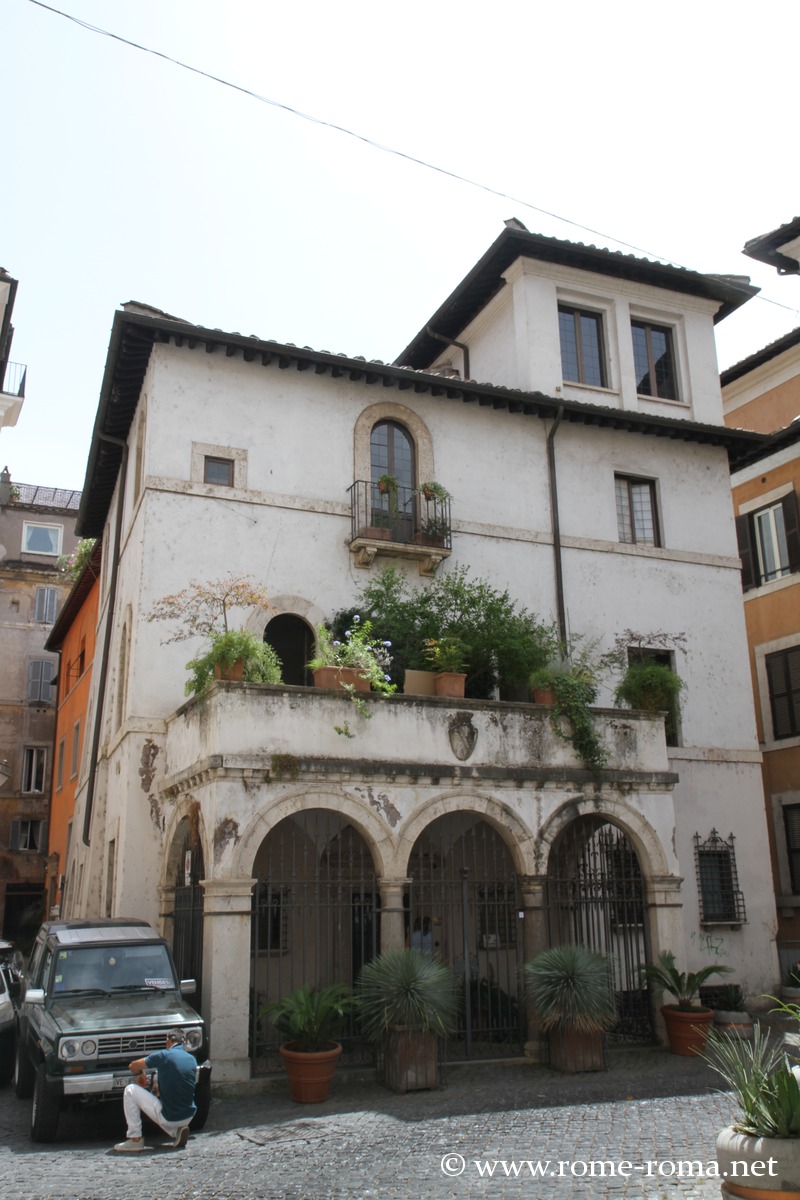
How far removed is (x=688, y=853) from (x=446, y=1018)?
7.76m

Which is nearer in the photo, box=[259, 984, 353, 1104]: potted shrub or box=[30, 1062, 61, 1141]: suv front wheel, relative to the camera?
box=[30, 1062, 61, 1141]: suv front wheel

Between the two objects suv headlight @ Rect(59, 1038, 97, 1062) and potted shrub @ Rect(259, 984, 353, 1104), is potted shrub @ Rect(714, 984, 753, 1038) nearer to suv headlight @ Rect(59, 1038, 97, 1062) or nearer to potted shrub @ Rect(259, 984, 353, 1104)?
potted shrub @ Rect(259, 984, 353, 1104)

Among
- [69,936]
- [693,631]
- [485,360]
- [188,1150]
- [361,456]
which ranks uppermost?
[485,360]

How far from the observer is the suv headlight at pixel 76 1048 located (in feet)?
31.4

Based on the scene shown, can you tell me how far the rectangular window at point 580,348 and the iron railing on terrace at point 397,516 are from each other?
4527 mm

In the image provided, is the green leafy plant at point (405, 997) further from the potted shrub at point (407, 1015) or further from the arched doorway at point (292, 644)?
the arched doorway at point (292, 644)

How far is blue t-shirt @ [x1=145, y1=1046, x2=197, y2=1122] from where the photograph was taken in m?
9.30

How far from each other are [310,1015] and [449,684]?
4.79 m

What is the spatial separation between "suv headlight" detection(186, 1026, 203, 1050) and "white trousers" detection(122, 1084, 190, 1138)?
2.45ft

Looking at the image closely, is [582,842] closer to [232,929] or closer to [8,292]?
[232,929]

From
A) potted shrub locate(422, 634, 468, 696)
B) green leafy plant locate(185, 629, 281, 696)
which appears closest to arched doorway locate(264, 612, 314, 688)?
potted shrub locate(422, 634, 468, 696)

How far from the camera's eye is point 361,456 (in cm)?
1797

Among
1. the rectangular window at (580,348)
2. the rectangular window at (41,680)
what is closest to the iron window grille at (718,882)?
the rectangular window at (580,348)

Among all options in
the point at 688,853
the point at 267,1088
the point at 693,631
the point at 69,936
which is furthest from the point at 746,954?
the point at 69,936
